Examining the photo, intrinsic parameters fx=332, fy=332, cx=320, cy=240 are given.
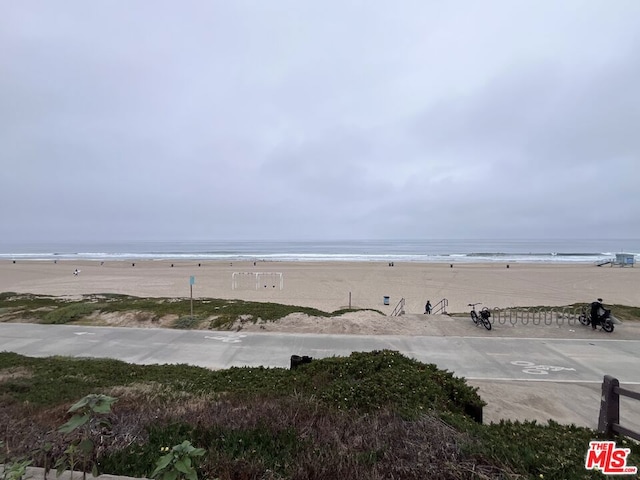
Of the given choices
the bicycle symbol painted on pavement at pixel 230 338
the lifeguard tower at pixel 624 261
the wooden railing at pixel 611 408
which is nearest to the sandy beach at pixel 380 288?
the bicycle symbol painted on pavement at pixel 230 338

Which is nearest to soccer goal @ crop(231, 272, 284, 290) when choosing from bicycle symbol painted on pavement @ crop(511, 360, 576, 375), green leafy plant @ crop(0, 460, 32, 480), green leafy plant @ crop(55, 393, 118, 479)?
bicycle symbol painted on pavement @ crop(511, 360, 576, 375)

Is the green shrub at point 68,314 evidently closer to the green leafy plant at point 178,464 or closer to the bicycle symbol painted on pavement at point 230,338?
the bicycle symbol painted on pavement at point 230,338

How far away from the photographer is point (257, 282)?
3094 centimetres

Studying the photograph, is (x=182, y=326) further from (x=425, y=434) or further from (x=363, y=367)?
(x=425, y=434)

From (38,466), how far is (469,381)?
24.9 feet

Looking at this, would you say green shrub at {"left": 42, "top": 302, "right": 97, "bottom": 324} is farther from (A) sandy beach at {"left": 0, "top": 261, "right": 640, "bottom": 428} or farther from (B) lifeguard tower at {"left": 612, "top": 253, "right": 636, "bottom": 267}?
(B) lifeguard tower at {"left": 612, "top": 253, "right": 636, "bottom": 267}

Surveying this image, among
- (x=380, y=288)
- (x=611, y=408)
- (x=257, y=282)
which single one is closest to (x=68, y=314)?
(x=611, y=408)

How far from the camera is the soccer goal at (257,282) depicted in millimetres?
27719

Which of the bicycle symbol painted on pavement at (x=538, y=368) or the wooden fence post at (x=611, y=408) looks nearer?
the wooden fence post at (x=611, y=408)

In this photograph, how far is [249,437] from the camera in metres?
3.50

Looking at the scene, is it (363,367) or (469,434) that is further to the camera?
(363,367)

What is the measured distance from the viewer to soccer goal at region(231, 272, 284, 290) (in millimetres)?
27719

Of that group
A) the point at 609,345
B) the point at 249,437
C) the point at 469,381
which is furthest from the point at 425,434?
the point at 609,345

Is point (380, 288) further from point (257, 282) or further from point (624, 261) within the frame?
point (624, 261)
